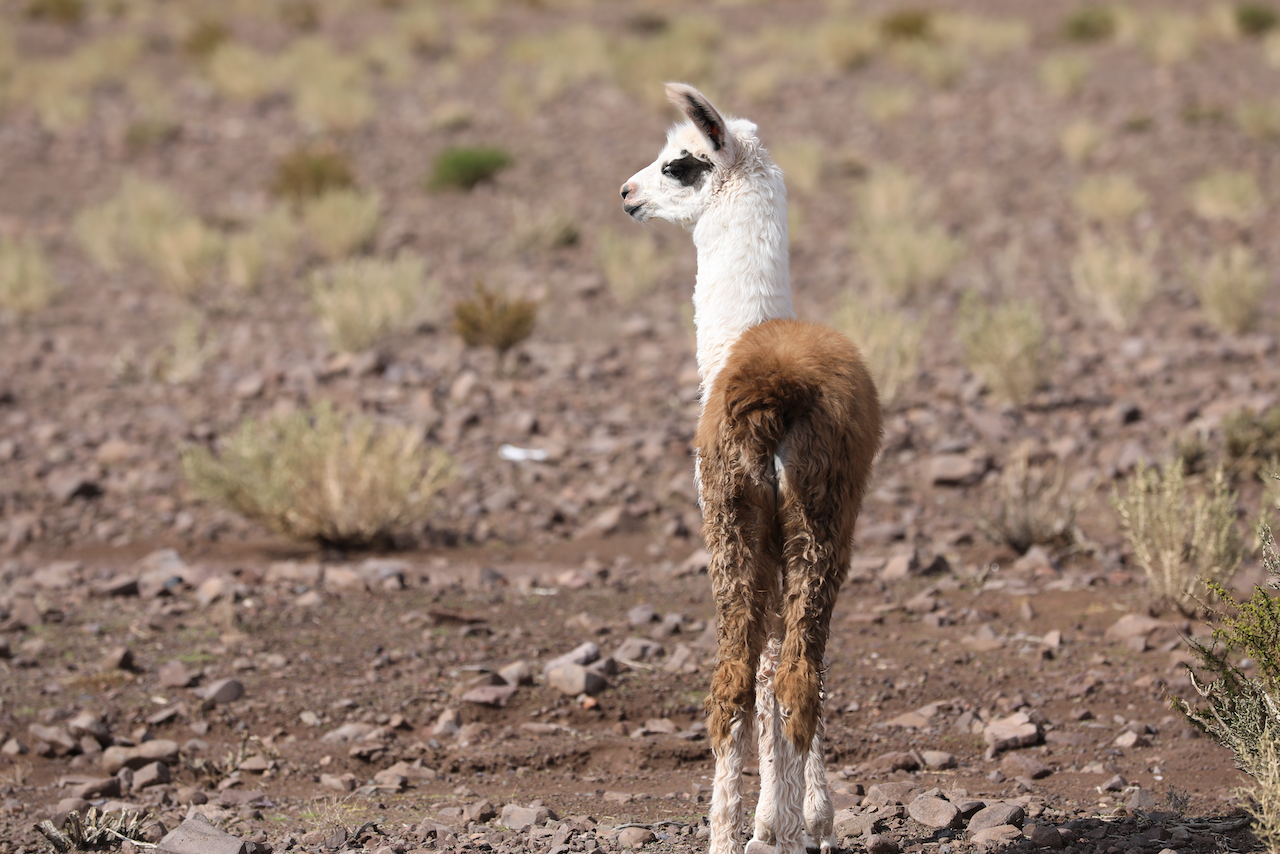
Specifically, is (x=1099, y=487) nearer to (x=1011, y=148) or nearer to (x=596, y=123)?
(x=1011, y=148)

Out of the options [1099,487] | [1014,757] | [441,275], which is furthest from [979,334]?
[441,275]

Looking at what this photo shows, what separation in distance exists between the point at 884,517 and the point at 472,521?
278cm

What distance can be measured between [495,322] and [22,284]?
5723mm

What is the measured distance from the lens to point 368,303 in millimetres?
11312

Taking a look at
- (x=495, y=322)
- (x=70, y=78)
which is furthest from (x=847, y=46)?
(x=495, y=322)

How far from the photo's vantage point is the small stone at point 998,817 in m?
4.12

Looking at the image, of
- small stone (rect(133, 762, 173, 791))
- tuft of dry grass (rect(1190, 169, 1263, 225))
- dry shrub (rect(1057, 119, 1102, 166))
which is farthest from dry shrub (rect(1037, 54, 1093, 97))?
small stone (rect(133, 762, 173, 791))

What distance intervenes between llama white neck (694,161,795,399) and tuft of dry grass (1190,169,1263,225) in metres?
12.7

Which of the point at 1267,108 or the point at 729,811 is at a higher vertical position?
the point at 1267,108

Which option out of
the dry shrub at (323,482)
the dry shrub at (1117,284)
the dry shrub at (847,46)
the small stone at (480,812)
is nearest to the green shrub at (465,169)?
the dry shrub at (1117,284)

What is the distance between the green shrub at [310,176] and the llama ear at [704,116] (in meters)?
12.8

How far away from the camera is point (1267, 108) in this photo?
696 inches

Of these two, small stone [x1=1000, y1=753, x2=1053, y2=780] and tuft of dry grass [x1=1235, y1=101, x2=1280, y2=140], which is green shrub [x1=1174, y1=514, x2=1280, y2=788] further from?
tuft of dry grass [x1=1235, y1=101, x2=1280, y2=140]

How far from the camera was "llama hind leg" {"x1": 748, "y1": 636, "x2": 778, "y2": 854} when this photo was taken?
3.50m
